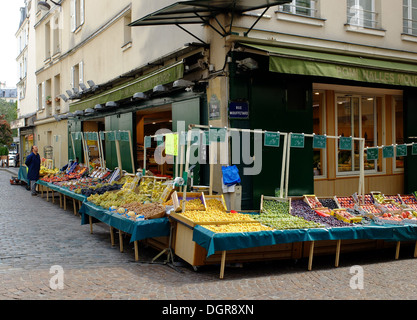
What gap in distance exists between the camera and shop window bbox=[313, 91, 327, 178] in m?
11.2

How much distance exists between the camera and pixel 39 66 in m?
25.4

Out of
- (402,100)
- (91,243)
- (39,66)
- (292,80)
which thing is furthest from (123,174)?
(39,66)

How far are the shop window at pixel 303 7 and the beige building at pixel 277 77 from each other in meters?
0.03

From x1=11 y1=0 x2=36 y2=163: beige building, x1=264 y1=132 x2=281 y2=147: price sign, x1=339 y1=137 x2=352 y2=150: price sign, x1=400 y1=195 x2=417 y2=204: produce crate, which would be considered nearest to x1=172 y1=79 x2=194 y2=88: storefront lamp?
x1=264 y1=132 x2=281 y2=147: price sign

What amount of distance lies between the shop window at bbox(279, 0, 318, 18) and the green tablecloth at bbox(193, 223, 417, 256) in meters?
5.45

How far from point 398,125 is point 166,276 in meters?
9.49

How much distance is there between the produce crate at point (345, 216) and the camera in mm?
7332

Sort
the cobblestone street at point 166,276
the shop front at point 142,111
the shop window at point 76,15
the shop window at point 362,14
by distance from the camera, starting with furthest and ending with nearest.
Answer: the shop window at point 76,15, the shop window at point 362,14, the shop front at point 142,111, the cobblestone street at point 166,276

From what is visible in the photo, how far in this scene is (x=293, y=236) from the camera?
21.0 feet

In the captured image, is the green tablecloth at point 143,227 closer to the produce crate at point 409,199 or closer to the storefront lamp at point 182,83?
the storefront lamp at point 182,83

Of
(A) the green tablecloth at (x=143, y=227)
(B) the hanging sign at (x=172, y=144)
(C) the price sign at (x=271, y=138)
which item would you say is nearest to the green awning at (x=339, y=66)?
(C) the price sign at (x=271, y=138)

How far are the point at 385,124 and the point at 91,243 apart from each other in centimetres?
897

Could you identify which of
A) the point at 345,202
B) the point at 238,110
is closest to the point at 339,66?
the point at 238,110
